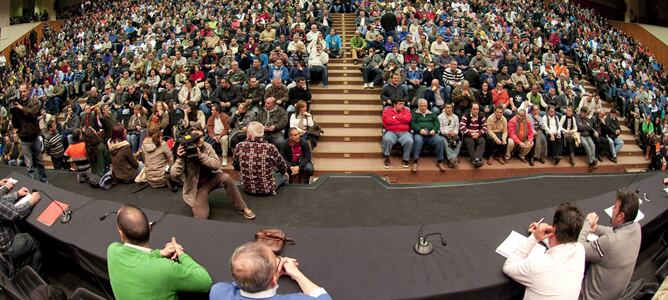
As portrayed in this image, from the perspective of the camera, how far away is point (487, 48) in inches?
392

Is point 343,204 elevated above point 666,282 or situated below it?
below

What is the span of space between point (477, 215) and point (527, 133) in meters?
3.41

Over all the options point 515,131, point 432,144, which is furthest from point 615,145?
point 432,144

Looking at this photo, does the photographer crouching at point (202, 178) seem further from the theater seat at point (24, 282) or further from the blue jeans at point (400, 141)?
the blue jeans at point (400, 141)

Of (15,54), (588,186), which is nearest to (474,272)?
(588,186)

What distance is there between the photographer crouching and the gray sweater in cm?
291

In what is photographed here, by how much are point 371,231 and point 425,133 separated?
4.13 m

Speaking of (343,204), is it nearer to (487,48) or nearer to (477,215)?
(477,215)

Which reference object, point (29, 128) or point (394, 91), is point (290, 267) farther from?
point (394, 91)

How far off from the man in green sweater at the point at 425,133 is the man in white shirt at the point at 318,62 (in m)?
2.60

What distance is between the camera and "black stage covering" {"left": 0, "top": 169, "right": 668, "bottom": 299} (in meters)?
2.47

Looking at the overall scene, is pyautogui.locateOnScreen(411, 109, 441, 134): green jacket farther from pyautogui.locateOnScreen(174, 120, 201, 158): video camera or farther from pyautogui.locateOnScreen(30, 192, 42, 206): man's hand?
pyautogui.locateOnScreen(30, 192, 42, 206): man's hand

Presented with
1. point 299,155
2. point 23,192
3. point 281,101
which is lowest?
point 299,155

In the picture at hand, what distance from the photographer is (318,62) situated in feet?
29.6
